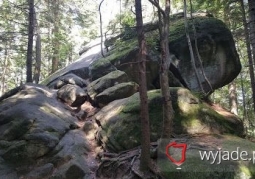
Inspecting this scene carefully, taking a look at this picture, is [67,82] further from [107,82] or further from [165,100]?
[165,100]

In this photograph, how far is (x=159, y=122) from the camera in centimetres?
851

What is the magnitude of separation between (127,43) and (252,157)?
987 centimetres

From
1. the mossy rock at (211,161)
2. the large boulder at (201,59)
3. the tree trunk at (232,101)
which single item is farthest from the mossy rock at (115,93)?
the tree trunk at (232,101)

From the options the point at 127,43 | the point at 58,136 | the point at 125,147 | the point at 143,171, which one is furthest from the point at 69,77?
the point at 143,171

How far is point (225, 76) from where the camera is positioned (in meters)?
13.4

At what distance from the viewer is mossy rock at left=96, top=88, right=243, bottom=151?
26.9 feet

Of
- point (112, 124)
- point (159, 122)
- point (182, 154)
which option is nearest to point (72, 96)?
point (112, 124)

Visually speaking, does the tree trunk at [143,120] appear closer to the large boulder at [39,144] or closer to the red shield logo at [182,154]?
the red shield logo at [182,154]

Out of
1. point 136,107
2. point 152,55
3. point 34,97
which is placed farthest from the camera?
point 152,55

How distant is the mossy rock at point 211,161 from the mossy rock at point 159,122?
928 mm

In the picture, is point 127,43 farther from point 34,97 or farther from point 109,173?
point 109,173

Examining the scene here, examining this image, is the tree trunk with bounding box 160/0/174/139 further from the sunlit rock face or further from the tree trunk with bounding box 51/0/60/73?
the tree trunk with bounding box 51/0/60/73

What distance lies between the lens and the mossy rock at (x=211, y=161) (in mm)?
5711

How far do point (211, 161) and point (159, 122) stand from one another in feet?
8.71
